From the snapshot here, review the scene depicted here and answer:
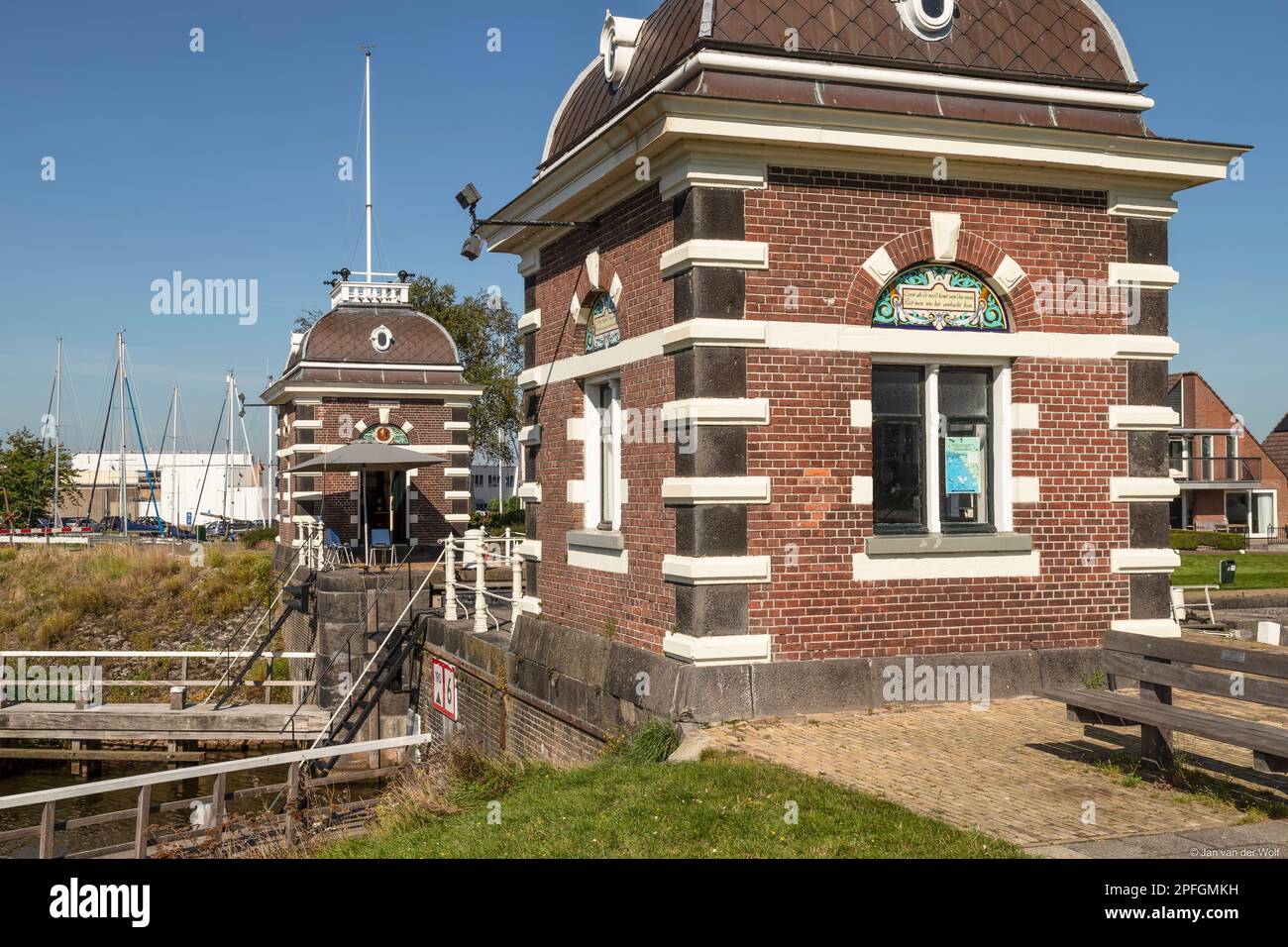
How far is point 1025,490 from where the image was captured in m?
11.8

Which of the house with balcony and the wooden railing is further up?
the house with balcony

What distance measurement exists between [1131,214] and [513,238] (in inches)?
282

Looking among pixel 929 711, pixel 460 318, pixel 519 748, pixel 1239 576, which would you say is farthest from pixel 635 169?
pixel 460 318

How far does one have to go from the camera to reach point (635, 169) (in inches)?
456

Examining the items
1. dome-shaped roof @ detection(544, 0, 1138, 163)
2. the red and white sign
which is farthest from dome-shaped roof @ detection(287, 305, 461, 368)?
dome-shaped roof @ detection(544, 0, 1138, 163)

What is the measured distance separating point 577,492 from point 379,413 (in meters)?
19.8

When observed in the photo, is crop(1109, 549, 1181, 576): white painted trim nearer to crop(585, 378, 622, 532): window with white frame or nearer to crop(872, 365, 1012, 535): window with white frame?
crop(872, 365, 1012, 535): window with white frame

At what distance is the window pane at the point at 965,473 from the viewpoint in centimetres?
1181

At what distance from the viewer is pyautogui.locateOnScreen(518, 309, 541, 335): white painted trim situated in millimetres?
14857

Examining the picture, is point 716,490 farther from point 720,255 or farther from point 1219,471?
point 1219,471

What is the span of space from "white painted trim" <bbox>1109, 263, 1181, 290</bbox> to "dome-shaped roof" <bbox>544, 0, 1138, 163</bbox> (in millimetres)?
1893

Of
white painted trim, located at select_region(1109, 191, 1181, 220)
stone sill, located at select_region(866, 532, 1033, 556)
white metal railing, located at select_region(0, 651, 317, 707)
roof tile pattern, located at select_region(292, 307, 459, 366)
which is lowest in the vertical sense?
white metal railing, located at select_region(0, 651, 317, 707)

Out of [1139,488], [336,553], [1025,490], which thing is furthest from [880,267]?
[336,553]

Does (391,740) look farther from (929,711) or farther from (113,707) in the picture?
(113,707)
